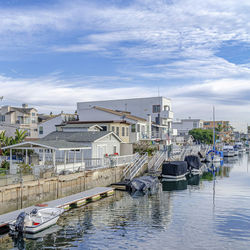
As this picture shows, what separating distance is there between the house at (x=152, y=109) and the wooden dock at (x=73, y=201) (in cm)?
3614

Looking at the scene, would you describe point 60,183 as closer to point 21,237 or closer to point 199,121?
point 21,237

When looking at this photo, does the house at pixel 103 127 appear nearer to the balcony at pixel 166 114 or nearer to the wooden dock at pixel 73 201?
the wooden dock at pixel 73 201

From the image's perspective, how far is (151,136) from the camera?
70625mm

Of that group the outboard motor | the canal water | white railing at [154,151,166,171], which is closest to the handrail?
white railing at [154,151,166,171]

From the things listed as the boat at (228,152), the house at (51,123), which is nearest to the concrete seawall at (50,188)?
the house at (51,123)

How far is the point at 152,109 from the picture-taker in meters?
85.1

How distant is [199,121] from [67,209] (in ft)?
461

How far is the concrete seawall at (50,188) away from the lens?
24.2 meters

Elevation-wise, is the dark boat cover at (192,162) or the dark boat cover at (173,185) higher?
the dark boat cover at (192,162)

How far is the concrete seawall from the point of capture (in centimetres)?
2422

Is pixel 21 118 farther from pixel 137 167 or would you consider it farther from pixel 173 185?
pixel 173 185

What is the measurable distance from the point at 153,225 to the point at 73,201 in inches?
328

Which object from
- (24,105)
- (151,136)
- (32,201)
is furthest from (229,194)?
(24,105)

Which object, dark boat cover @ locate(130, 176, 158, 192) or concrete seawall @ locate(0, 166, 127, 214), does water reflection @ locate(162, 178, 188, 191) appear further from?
concrete seawall @ locate(0, 166, 127, 214)
